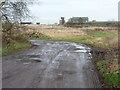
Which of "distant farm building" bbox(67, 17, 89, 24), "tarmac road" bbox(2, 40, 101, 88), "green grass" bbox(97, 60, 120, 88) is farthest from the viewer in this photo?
"distant farm building" bbox(67, 17, 89, 24)

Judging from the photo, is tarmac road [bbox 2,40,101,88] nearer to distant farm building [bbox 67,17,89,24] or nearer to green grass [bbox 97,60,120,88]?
green grass [bbox 97,60,120,88]

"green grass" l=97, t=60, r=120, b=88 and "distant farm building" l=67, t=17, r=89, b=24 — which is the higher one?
"distant farm building" l=67, t=17, r=89, b=24

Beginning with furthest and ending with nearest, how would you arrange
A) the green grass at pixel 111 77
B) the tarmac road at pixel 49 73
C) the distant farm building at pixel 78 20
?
1. the distant farm building at pixel 78 20
2. the green grass at pixel 111 77
3. the tarmac road at pixel 49 73

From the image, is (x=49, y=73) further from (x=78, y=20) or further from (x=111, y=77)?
(x=78, y=20)

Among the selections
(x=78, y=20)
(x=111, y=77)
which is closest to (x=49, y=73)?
(x=111, y=77)

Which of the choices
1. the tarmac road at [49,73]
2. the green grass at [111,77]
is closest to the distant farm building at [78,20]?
the tarmac road at [49,73]

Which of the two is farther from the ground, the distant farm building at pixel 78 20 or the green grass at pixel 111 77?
the distant farm building at pixel 78 20

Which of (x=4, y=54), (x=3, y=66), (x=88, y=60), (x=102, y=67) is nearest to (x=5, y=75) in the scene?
(x=3, y=66)

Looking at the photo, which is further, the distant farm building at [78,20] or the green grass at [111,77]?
the distant farm building at [78,20]

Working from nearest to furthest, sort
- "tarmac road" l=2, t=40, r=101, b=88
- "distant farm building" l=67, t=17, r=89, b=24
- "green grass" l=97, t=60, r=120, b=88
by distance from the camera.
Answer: "tarmac road" l=2, t=40, r=101, b=88, "green grass" l=97, t=60, r=120, b=88, "distant farm building" l=67, t=17, r=89, b=24

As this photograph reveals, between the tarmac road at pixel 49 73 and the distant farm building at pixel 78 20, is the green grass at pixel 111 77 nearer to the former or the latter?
the tarmac road at pixel 49 73

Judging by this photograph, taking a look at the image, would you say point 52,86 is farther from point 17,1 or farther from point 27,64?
point 17,1

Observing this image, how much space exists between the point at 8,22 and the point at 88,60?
15624 millimetres

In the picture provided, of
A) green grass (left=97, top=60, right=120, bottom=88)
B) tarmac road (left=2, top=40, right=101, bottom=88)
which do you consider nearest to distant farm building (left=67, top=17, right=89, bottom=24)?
tarmac road (left=2, top=40, right=101, bottom=88)
